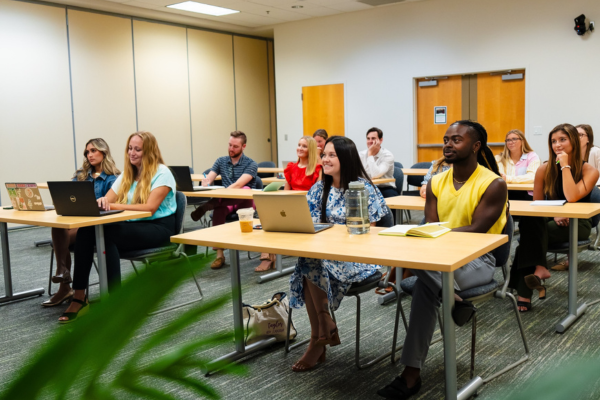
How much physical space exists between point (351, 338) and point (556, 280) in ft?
6.21

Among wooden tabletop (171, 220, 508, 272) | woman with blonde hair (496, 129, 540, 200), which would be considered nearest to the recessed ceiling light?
woman with blonde hair (496, 129, 540, 200)

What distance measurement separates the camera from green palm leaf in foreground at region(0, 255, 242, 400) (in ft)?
0.65

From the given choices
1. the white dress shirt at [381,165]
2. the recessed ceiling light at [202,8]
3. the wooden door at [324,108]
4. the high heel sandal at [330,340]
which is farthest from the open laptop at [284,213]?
the wooden door at [324,108]

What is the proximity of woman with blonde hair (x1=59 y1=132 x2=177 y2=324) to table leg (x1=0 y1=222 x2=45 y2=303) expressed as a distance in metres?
0.70

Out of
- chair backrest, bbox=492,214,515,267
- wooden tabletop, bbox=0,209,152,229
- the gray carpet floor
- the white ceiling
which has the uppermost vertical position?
the white ceiling

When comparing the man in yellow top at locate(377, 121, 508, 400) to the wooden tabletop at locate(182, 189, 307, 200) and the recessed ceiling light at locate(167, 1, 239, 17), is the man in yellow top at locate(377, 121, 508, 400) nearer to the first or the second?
the wooden tabletop at locate(182, 189, 307, 200)

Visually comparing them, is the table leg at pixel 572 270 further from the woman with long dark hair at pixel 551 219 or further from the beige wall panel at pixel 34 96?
the beige wall panel at pixel 34 96

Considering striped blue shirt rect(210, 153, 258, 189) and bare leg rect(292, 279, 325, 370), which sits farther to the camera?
striped blue shirt rect(210, 153, 258, 189)

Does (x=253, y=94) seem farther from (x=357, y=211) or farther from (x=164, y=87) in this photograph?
(x=357, y=211)

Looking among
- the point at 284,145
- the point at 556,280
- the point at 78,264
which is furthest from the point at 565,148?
the point at 284,145

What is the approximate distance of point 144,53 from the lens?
8797mm

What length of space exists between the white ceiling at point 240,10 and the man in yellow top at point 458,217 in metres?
6.12

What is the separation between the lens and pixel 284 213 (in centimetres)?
267

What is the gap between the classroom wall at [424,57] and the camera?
7430 millimetres
